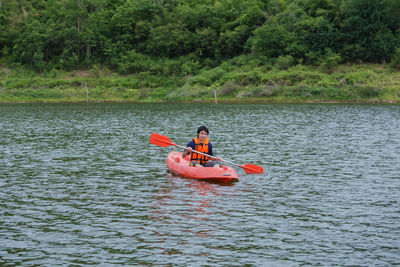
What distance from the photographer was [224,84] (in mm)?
71062

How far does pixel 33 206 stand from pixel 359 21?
66.6m

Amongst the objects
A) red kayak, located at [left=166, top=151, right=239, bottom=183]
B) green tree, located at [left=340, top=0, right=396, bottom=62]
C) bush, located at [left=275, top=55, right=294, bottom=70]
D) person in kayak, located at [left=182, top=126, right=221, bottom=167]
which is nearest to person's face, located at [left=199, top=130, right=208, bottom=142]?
person in kayak, located at [left=182, top=126, right=221, bottom=167]

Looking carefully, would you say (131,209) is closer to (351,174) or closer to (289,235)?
(289,235)

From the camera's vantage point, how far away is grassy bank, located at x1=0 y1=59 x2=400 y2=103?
213 ft

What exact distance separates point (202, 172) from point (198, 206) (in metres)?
3.66

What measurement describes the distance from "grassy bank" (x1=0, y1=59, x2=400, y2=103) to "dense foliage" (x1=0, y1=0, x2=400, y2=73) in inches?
104

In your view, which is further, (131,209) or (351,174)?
(351,174)

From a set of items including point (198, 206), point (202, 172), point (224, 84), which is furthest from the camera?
point (224, 84)

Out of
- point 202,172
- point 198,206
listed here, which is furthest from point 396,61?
point 198,206

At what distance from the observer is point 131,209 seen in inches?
537

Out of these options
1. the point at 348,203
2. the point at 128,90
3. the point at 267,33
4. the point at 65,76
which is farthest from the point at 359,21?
the point at 348,203

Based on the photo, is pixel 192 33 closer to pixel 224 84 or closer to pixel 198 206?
pixel 224 84

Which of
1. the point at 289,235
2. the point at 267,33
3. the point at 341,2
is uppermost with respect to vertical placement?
the point at 341,2

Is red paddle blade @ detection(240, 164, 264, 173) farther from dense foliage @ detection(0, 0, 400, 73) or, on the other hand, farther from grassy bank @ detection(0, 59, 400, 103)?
dense foliage @ detection(0, 0, 400, 73)
